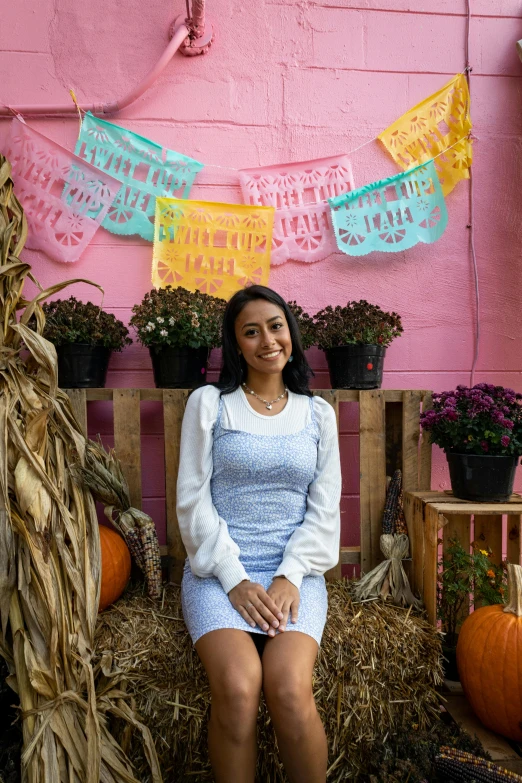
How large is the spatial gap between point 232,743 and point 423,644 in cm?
74

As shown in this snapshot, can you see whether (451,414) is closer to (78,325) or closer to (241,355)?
(241,355)

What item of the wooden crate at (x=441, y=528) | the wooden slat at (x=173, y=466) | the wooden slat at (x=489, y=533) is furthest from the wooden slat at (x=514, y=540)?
the wooden slat at (x=173, y=466)

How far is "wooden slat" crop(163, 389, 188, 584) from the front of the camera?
6.93ft

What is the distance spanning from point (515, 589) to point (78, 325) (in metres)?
1.82

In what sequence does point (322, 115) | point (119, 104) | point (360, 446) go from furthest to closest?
point (322, 115)
point (119, 104)
point (360, 446)

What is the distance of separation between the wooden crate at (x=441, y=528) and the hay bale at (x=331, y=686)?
0.19m

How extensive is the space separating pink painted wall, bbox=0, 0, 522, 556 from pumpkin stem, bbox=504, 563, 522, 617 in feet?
2.45

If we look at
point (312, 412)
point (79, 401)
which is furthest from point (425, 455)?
point (79, 401)

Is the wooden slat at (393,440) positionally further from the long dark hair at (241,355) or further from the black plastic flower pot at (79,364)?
the black plastic flower pot at (79,364)

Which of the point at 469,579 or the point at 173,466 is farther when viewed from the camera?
the point at 173,466

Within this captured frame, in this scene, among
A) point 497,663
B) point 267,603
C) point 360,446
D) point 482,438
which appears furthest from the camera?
point 360,446

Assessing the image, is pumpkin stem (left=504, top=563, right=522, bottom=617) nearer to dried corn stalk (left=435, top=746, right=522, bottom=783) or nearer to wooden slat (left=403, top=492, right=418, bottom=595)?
wooden slat (left=403, top=492, right=418, bottom=595)

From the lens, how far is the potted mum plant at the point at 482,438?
6.26 feet

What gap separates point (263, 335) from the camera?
6.13ft
